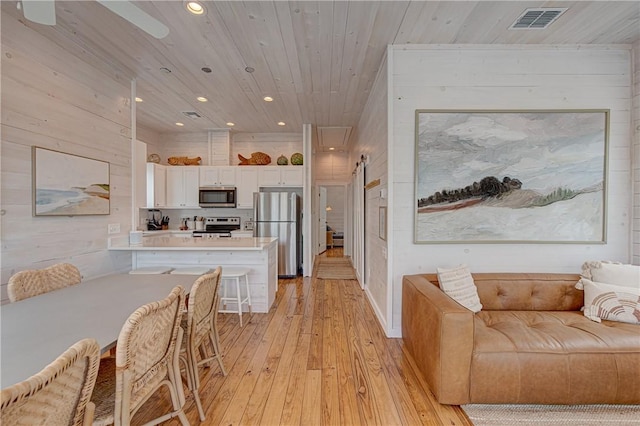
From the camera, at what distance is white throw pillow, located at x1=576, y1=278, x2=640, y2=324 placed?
208 centimetres

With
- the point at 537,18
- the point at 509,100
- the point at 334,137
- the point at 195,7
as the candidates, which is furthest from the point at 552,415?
the point at 334,137

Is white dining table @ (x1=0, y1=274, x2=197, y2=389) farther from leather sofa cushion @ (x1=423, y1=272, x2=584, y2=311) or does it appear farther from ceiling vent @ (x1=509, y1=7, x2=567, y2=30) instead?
ceiling vent @ (x1=509, y1=7, x2=567, y2=30)

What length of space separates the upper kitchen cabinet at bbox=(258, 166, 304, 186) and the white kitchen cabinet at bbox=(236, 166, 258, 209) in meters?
0.12

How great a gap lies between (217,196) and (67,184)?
288 centimetres

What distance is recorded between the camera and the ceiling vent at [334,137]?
5814mm

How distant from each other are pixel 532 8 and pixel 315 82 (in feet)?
7.24

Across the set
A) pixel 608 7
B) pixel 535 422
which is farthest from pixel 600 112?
pixel 535 422

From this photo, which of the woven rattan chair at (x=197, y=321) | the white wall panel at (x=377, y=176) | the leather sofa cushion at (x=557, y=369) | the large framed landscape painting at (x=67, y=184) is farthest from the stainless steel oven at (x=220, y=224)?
the leather sofa cushion at (x=557, y=369)

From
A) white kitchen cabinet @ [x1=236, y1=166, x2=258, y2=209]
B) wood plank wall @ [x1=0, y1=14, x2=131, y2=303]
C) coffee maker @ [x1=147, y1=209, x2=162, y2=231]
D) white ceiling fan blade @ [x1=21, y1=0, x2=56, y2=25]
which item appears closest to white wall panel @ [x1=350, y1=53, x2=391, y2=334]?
white kitchen cabinet @ [x1=236, y1=166, x2=258, y2=209]

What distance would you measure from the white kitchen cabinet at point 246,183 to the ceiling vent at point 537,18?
4.37 m

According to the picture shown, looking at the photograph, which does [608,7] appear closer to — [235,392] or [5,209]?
[235,392]

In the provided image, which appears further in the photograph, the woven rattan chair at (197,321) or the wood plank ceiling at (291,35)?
the wood plank ceiling at (291,35)

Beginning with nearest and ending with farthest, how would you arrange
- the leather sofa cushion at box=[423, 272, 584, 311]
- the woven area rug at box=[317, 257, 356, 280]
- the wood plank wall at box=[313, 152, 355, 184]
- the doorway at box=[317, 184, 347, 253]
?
the leather sofa cushion at box=[423, 272, 584, 311]
the woven area rug at box=[317, 257, 356, 280]
the wood plank wall at box=[313, 152, 355, 184]
the doorway at box=[317, 184, 347, 253]

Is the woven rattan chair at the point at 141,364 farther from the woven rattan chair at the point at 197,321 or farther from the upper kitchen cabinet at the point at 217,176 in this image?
the upper kitchen cabinet at the point at 217,176
